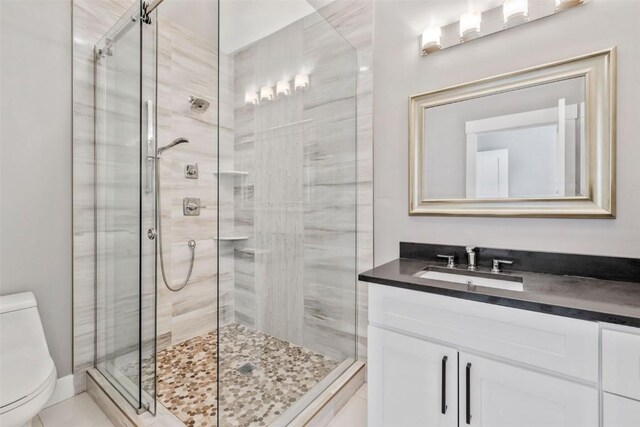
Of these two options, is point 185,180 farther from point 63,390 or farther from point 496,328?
point 496,328

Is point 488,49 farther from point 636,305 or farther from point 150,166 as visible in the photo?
point 150,166

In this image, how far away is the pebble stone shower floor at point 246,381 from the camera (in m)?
1.29

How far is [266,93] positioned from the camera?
1.44 metres

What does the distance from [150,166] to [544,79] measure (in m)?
1.92

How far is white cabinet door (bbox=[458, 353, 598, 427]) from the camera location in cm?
95

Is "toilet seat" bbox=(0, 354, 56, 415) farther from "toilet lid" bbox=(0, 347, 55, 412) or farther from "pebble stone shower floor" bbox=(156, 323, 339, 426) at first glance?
"pebble stone shower floor" bbox=(156, 323, 339, 426)

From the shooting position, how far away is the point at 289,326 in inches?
61.7

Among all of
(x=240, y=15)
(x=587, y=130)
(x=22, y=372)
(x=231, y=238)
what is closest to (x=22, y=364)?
(x=22, y=372)

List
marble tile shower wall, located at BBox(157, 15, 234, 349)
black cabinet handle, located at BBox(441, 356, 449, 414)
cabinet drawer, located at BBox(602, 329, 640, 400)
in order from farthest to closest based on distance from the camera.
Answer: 1. marble tile shower wall, located at BBox(157, 15, 234, 349)
2. black cabinet handle, located at BBox(441, 356, 449, 414)
3. cabinet drawer, located at BBox(602, 329, 640, 400)

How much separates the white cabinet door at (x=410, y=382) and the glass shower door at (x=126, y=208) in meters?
1.07

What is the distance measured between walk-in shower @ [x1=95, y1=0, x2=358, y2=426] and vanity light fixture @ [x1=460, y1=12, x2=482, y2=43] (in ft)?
2.08

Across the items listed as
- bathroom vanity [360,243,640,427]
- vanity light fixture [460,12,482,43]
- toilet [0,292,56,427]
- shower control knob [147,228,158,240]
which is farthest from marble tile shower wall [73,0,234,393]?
vanity light fixture [460,12,482,43]

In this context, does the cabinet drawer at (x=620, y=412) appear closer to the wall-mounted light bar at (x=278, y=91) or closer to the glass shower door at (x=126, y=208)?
the wall-mounted light bar at (x=278, y=91)

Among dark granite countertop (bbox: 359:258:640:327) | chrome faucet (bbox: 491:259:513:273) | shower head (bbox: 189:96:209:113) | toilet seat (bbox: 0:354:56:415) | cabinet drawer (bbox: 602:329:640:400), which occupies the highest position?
shower head (bbox: 189:96:209:113)
